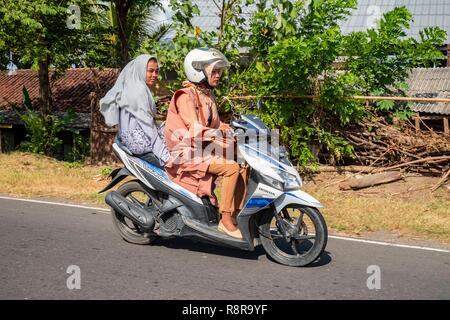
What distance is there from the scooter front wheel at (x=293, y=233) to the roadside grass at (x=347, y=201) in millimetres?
1766

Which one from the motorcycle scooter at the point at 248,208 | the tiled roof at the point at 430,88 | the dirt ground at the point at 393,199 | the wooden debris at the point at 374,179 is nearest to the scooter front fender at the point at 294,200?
the motorcycle scooter at the point at 248,208

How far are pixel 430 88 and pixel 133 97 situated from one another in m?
8.48

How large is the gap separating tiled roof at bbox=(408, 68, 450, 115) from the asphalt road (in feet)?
15.5

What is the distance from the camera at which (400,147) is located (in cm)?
906

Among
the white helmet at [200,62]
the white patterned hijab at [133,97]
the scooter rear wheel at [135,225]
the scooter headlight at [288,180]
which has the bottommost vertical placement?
the scooter rear wheel at [135,225]

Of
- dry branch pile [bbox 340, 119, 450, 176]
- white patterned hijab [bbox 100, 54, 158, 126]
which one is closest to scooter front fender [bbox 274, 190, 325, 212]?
white patterned hijab [bbox 100, 54, 158, 126]

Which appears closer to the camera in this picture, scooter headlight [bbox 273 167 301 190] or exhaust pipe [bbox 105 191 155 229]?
scooter headlight [bbox 273 167 301 190]

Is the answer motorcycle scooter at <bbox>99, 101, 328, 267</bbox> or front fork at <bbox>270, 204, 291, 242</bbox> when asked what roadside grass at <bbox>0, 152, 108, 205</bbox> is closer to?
motorcycle scooter at <bbox>99, 101, 328, 267</bbox>

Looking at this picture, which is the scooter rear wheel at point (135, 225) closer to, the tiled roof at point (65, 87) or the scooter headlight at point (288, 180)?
the scooter headlight at point (288, 180)

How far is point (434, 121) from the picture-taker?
9.69m

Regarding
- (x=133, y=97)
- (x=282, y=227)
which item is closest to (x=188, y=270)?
(x=282, y=227)

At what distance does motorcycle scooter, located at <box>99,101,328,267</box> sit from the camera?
475cm

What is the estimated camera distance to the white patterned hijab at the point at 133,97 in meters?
5.40
